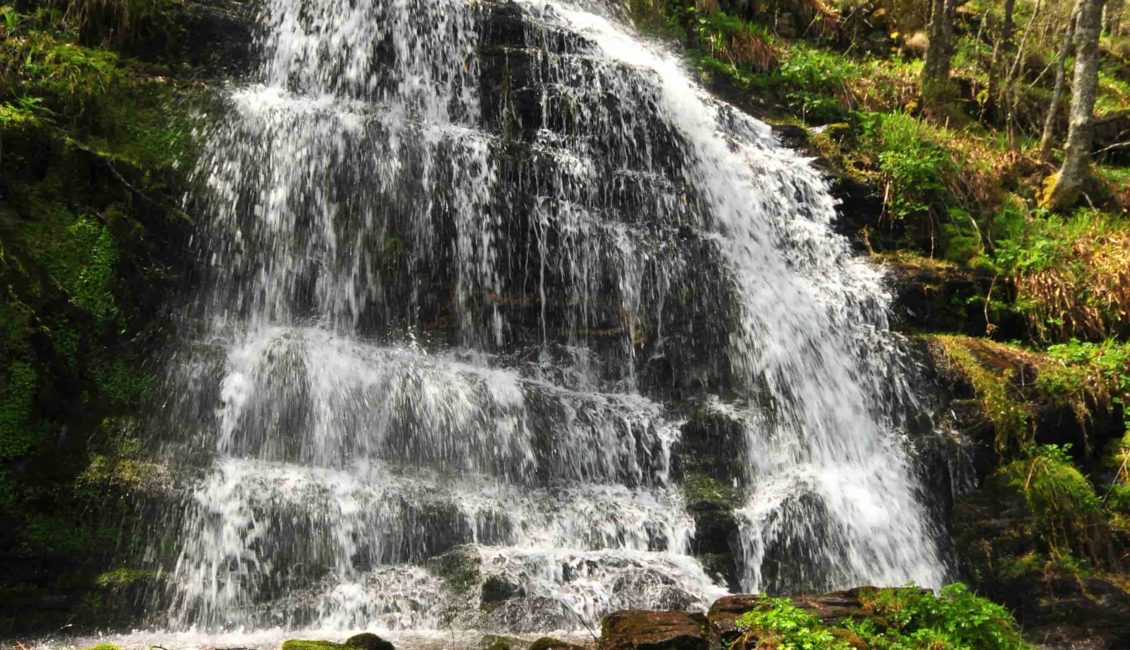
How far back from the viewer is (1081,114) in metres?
11.3

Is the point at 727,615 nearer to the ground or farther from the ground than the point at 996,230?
nearer to the ground

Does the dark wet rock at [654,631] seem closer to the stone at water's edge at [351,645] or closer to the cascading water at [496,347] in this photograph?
the cascading water at [496,347]

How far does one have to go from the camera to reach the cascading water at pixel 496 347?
21.5ft

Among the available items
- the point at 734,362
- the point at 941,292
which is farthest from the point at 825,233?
the point at 734,362

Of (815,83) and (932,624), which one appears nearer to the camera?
(932,624)

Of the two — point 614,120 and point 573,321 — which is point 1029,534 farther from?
point 614,120

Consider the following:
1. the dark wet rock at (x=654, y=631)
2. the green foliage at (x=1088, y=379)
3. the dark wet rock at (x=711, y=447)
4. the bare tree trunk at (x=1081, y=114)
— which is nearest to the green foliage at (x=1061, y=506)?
the green foliage at (x=1088, y=379)

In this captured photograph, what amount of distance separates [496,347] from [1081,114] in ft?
29.6

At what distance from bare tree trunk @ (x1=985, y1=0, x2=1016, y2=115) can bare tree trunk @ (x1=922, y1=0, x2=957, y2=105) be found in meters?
0.79

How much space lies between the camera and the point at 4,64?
25.3 ft

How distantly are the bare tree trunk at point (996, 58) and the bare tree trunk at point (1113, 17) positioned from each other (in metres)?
3.76

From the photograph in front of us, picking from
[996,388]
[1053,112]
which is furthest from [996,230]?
[996,388]

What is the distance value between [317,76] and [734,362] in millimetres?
5868

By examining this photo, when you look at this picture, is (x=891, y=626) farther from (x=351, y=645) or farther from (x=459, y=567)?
(x=351, y=645)
